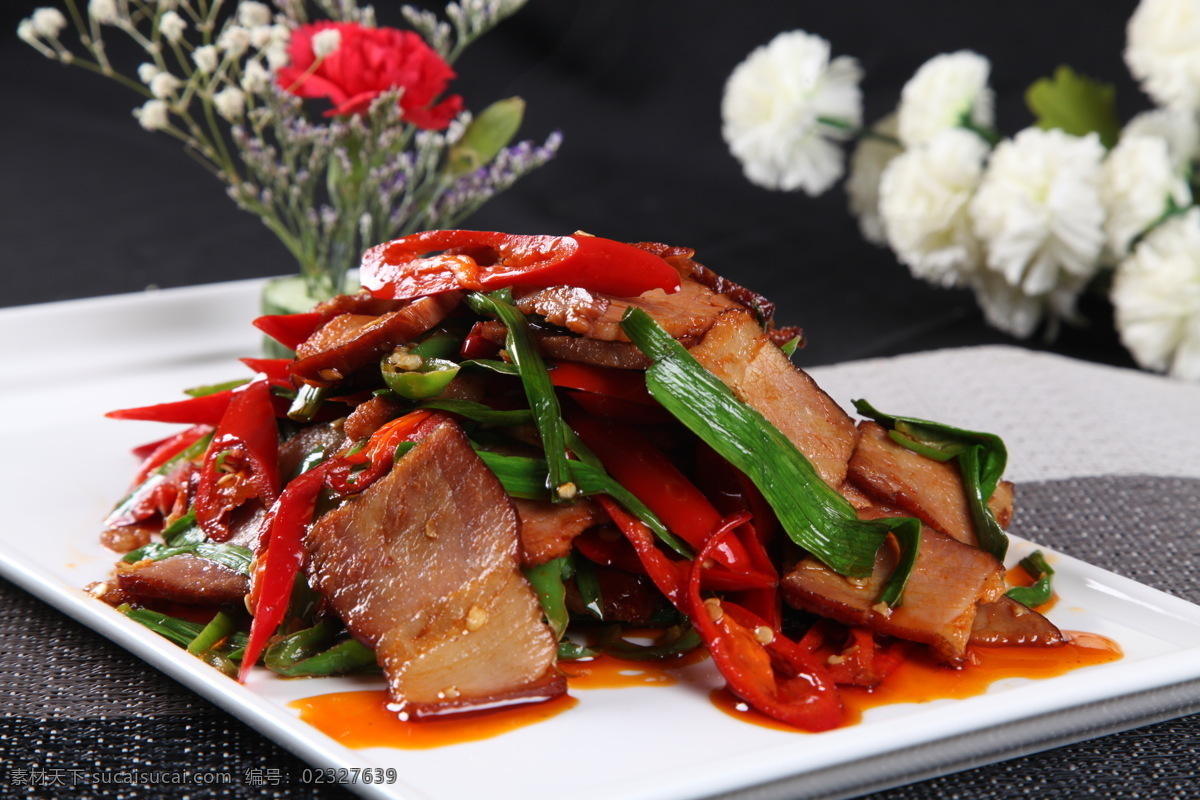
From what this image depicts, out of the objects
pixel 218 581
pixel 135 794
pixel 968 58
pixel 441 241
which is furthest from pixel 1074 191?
pixel 135 794

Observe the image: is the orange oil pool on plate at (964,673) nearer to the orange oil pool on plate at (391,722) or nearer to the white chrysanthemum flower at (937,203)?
the orange oil pool on plate at (391,722)

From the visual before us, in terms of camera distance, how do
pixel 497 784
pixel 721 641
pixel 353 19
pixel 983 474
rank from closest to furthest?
pixel 497 784, pixel 721 641, pixel 983 474, pixel 353 19

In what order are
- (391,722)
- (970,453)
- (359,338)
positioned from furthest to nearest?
(970,453) < (359,338) < (391,722)

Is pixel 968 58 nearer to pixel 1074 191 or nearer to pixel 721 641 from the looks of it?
pixel 1074 191

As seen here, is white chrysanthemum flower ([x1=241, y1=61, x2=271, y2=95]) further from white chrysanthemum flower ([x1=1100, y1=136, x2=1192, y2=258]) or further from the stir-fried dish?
white chrysanthemum flower ([x1=1100, y1=136, x2=1192, y2=258])

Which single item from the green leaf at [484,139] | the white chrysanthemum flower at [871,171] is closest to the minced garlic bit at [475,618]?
the green leaf at [484,139]

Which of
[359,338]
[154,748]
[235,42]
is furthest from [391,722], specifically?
[235,42]

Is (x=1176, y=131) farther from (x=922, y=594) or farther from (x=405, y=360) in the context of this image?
(x=405, y=360)
